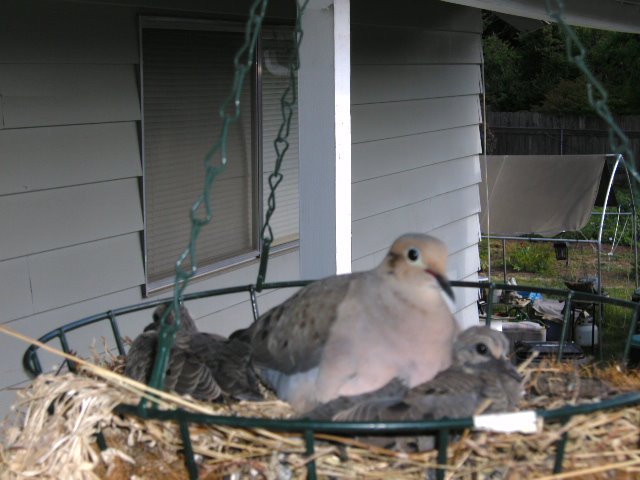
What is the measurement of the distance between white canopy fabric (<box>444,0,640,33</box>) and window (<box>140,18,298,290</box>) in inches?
56.0

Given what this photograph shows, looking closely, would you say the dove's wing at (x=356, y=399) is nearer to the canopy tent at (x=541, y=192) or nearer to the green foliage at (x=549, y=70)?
the canopy tent at (x=541, y=192)

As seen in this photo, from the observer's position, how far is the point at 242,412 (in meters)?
2.03

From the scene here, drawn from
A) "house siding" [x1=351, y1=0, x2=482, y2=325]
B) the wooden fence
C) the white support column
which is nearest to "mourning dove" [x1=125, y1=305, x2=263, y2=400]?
the white support column

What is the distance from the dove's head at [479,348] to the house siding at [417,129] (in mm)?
3993

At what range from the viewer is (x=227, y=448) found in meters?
1.78

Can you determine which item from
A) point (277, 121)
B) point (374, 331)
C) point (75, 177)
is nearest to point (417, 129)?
point (277, 121)

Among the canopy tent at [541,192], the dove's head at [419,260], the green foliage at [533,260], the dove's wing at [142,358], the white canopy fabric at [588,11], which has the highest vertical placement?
the white canopy fabric at [588,11]

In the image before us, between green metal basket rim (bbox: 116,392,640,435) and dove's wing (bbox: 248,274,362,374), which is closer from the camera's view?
green metal basket rim (bbox: 116,392,640,435)

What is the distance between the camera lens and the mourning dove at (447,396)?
182 cm

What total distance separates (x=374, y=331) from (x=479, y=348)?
16.0 inches

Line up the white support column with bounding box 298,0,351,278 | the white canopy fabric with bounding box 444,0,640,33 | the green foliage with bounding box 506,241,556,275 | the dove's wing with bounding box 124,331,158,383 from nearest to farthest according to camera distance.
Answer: the dove's wing with bounding box 124,331,158,383, the white support column with bounding box 298,0,351,278, the white canopy fabric with bounding box 444,0,640,33, the green foliage with bounding box 506,241,556,275

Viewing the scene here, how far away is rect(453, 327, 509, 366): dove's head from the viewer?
7.33 ft

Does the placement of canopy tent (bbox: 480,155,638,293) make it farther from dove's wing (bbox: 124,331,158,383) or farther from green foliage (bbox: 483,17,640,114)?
green foliage (bbox: 483,17,640,114)

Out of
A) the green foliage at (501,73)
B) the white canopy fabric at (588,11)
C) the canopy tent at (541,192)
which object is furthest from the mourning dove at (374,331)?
the green foliage at (501,73)
